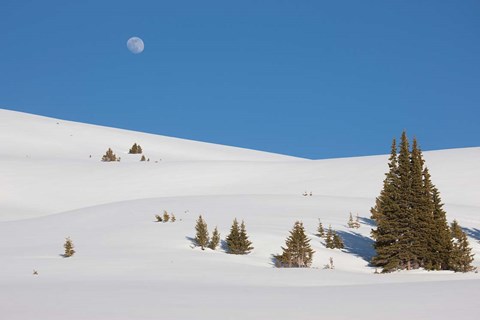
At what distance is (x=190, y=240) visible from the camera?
1016 inches

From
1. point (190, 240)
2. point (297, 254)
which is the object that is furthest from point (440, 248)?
point (190, 240)

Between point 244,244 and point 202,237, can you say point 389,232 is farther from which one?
point 202,237

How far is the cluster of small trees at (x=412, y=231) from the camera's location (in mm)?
22828

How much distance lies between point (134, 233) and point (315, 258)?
29.3 feet

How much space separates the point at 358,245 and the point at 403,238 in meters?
4.58

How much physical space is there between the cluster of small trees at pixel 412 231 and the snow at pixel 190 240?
141cm

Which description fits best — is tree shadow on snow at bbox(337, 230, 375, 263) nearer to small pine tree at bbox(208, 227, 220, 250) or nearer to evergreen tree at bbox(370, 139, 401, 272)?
evergreen tree at bbox(370, 139, 401, 272)

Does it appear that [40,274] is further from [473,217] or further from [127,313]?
[473,217]

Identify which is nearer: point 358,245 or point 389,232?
point 389,232

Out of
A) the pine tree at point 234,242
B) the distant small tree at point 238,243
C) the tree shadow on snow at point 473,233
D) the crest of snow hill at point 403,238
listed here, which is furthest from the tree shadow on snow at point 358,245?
the tree shadow on snow at point 473,233

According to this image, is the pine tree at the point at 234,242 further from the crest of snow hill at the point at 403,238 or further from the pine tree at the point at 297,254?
the pine tree at the point at 297,254

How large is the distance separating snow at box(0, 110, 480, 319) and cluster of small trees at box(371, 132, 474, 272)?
141cm

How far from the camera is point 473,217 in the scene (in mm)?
36000

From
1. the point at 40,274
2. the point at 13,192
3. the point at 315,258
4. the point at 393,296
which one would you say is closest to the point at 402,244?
the point at 315,258
